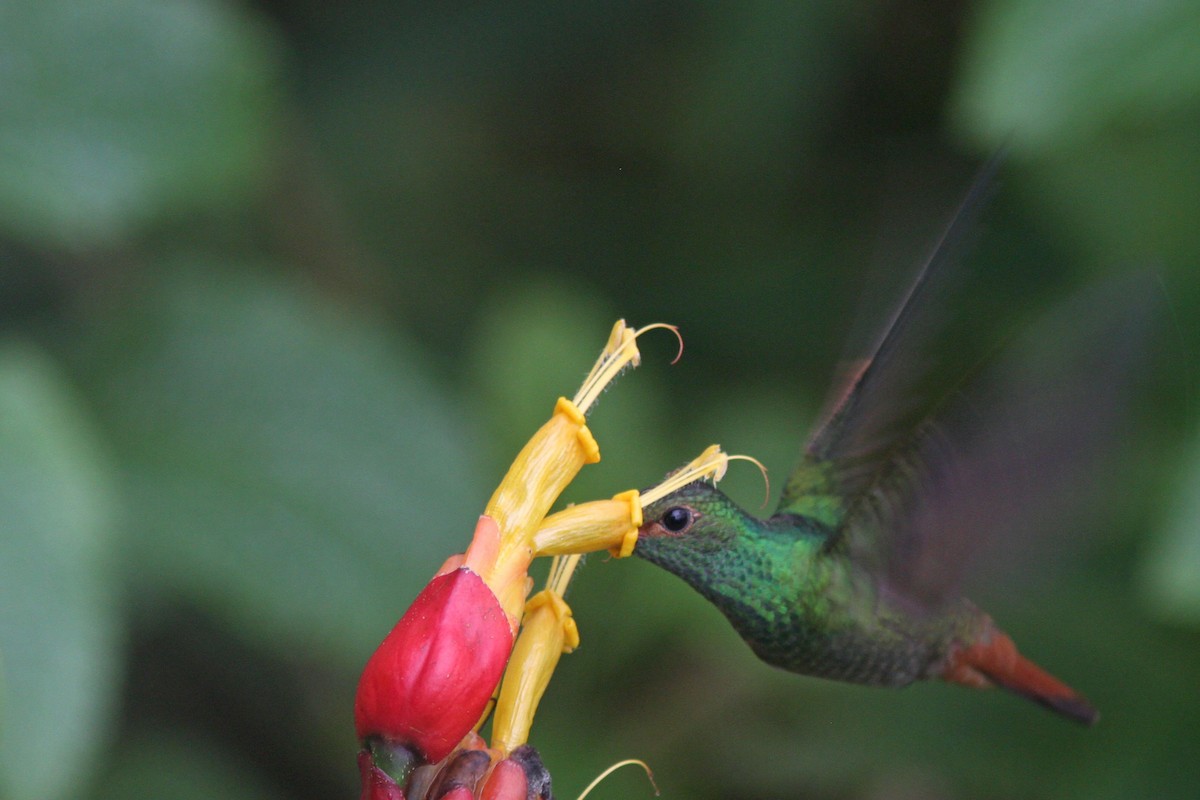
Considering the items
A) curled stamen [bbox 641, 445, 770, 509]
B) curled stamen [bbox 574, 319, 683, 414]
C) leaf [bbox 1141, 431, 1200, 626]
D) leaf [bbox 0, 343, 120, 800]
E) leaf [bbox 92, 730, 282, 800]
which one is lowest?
leaf [bbox 92, 730, 282, 800]

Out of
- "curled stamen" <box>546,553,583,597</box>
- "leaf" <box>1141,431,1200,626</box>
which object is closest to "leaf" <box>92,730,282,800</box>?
"curled stamen" <box>546,553,583,597</box>

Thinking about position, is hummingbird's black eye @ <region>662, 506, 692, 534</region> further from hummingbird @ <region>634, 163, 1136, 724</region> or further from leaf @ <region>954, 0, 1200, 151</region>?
leaf @ <region>954, 0, 1200, 151</region>

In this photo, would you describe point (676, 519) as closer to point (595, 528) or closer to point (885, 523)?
point (595, 528)

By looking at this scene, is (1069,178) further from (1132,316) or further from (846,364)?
(1132,316)

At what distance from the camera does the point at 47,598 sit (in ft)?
4.67

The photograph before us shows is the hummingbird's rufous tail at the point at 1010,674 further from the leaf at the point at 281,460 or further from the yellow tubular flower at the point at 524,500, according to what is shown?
the leaf at the point at 281,460

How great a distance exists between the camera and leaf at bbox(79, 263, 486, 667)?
208 cm

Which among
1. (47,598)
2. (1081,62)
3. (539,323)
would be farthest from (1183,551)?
(47,598)

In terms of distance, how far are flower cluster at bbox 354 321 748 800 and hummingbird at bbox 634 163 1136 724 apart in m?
0.08

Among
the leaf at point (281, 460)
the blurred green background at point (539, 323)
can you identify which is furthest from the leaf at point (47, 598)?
the leaf at point (281, 460)

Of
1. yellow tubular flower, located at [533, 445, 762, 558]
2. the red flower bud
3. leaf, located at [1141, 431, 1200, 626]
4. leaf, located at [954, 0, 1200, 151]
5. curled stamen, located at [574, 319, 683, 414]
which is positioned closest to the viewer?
the red flower bud

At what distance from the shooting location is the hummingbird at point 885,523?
114cm

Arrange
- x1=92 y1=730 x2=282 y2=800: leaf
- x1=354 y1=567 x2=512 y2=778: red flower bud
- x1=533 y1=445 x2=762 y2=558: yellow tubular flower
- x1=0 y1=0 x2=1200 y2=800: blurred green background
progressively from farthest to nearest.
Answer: x1=92 y1=730 x2=282 y2=800: leaf, x1=0 y1=0 x2=1200 y2=800: blurred green background, x1=533 y1=445 x2=762 y2=558: yellow tubular flower, x1=354 y1=567 x2=512 y2=778: red flower bud

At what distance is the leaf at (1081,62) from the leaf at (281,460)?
1.06 m
